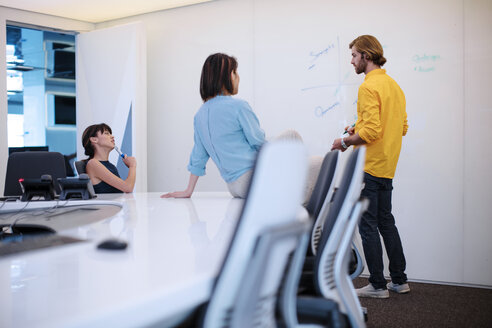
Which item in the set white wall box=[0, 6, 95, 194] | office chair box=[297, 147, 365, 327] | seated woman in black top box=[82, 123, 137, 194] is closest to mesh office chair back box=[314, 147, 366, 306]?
office chair box=[297, 147, 365, 327]

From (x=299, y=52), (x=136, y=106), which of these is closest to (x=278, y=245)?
(x=299, y=52)

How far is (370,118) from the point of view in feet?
9.87

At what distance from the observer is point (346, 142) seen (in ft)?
10.4

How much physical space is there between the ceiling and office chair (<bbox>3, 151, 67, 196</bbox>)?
227 centimetres

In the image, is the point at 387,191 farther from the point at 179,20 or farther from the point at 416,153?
the point at 179,20

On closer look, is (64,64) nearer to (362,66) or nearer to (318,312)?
(362,66)

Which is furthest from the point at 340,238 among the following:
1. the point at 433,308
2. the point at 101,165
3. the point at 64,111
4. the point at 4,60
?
the point at 64,111

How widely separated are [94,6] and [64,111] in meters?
3.69

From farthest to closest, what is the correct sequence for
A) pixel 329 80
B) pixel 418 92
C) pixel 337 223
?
pixel 329 80
pixel 418 92
pixel 337 223

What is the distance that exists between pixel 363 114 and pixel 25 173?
2.15m

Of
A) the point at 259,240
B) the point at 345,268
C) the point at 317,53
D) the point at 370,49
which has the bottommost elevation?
the point at 345,268

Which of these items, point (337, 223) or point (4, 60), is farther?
point (4, 60)

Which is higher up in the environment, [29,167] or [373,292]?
[29,167]

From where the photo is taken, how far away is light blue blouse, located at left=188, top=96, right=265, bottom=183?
2.22 meters
